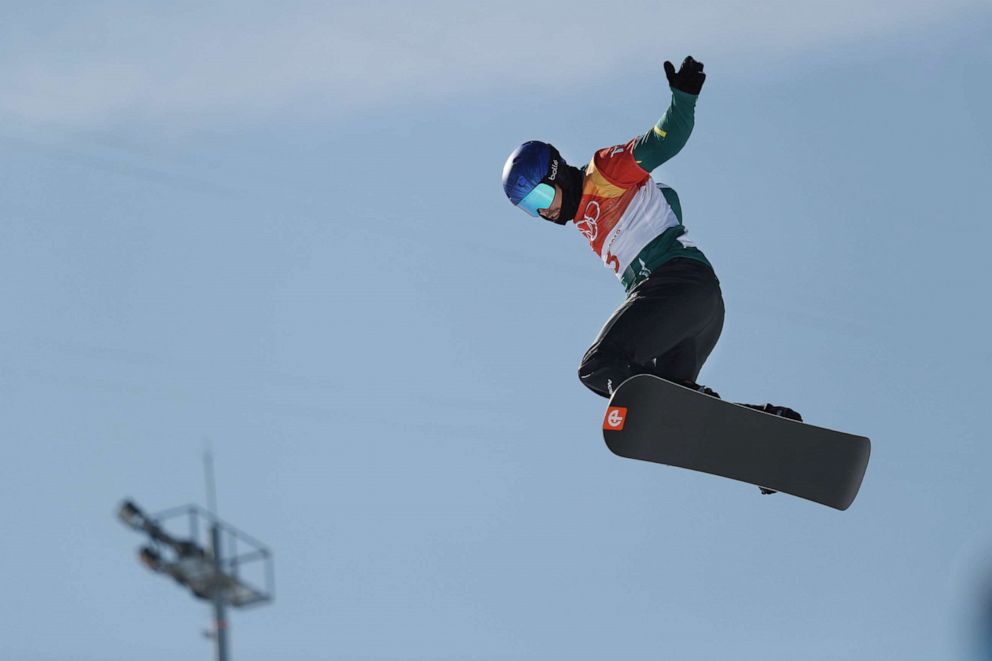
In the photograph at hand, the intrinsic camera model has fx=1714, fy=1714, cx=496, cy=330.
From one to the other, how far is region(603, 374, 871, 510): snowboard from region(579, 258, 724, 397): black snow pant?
21 centimetres

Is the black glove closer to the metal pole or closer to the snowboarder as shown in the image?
the snowboarder

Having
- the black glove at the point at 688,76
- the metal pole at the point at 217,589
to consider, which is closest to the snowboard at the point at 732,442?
the black glove at the point at 688,76

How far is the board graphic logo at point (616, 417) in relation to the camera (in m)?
9.79

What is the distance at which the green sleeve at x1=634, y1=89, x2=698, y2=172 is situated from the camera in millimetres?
9672

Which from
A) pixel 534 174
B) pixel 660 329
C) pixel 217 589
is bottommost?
pixel 660 329

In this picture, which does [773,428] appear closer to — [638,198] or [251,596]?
[638,198]

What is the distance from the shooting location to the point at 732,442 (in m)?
10.2

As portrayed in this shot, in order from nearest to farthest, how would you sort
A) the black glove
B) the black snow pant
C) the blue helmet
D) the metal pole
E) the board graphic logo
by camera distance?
the black glove, the board graphic logo, the black snow pant, the blue helmet, the metal pole

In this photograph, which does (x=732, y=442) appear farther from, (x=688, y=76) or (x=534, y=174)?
(x=688, y=76)

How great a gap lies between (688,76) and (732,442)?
7.18 ft

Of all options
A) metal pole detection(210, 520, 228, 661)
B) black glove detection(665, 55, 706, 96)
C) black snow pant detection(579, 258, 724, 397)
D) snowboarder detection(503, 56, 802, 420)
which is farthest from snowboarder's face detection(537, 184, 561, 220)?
metal pole detection(210, 520, 228, 661)

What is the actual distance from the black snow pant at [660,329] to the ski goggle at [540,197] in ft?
2.42

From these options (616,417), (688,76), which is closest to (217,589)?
(616,417)

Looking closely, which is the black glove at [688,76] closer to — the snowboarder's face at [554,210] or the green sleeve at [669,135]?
the green sleeve at [669,135]
